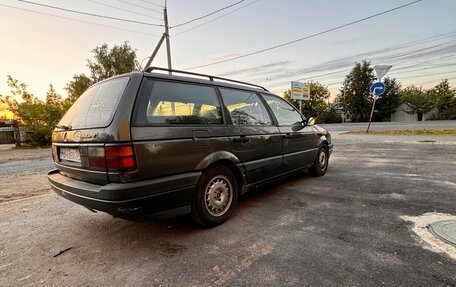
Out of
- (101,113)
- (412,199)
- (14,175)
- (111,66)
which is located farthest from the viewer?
(111,66)

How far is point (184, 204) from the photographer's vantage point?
7.81ft

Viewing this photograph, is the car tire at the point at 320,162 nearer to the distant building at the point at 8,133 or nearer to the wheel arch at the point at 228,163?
the wheel arch at the point at 228,163

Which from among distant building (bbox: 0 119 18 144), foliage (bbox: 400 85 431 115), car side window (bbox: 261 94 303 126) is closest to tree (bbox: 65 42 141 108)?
distant building (bbox: 0 119 18 144)

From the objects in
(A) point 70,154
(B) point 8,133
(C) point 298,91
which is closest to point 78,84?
(B) point 8,133

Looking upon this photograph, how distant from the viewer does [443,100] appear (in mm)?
37094

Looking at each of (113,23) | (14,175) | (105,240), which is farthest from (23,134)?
(105,240)

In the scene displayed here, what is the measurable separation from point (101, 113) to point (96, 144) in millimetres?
362

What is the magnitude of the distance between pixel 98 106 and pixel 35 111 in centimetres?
1422

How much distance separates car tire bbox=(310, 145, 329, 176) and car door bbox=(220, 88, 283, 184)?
150cm

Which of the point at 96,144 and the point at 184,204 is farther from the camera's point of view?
the point at 184,204

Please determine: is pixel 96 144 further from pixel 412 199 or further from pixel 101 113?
pixel 412 199

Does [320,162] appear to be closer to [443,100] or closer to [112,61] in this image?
[112,61]

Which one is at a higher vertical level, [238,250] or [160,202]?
[160,202]

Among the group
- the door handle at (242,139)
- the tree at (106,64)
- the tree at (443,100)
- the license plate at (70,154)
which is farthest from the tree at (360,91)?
the license plate at (70,154)
